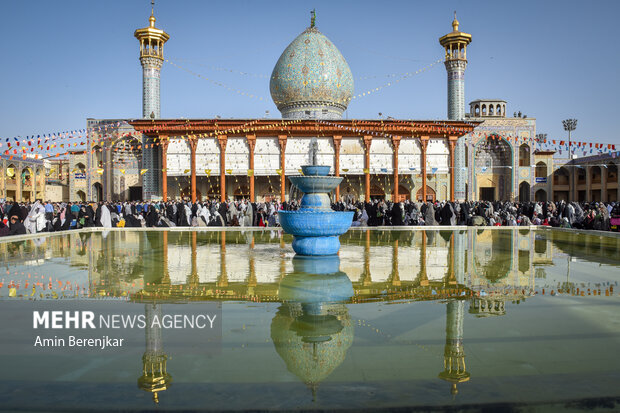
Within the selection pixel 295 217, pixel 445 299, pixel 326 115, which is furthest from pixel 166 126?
pixel 445 299

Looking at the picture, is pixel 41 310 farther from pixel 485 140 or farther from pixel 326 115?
pixel 485 140

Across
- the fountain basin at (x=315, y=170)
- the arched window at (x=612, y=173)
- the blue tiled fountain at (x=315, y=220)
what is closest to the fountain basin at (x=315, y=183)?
the blue tiled fountain at (x=315, y=220)

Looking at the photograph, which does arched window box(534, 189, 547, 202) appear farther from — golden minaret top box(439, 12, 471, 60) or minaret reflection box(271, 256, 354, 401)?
minaret reflection box(271, 256, 354, 401)

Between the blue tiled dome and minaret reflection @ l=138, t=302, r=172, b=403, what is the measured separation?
2134cm

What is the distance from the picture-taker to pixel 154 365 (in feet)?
9.31

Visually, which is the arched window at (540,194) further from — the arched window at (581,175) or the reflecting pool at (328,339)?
the reflecting pool at (328,339)

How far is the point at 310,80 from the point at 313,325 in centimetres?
2184

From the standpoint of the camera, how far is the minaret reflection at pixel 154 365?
8.34 ft

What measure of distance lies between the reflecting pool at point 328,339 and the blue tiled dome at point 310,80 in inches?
729

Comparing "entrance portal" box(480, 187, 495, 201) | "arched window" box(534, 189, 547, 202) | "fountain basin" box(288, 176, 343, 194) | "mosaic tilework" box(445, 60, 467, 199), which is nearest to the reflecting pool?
"fountain basin" box(288, 176, 343, 194)

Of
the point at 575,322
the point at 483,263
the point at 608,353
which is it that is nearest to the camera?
the point at 608,353

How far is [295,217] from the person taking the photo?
726cm

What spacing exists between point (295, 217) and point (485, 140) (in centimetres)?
2318

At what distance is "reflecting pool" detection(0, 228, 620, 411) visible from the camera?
2441mm
